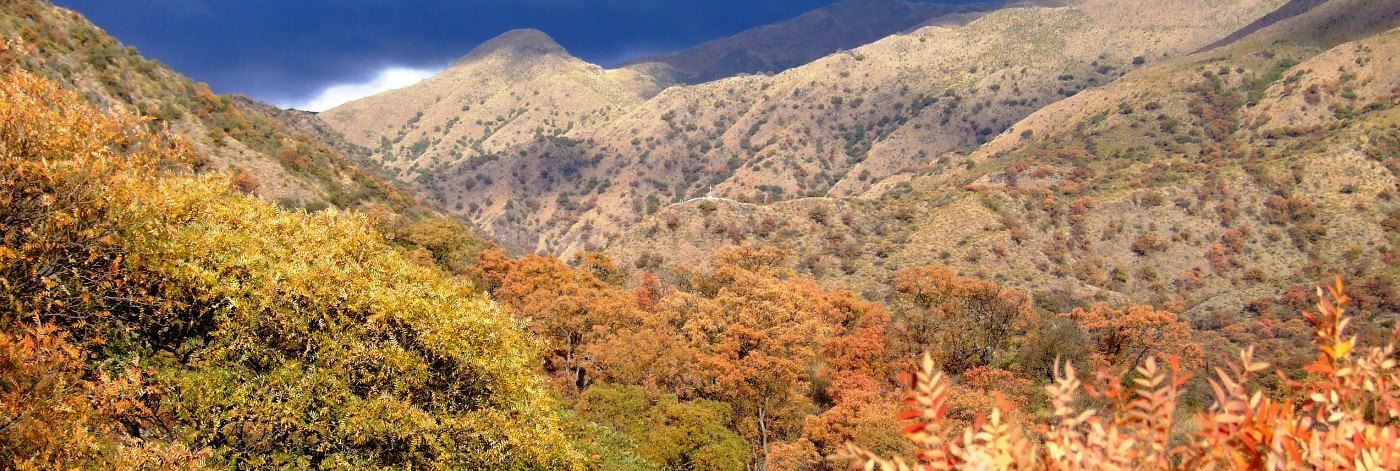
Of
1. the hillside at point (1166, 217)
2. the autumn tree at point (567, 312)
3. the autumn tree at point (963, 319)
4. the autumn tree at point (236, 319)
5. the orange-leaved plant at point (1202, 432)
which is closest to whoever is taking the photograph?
the orange-leaved plant at point (1202, 432)

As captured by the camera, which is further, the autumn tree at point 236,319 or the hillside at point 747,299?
the autumn tree at point 236,319

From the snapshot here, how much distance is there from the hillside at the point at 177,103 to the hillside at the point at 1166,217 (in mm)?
39136

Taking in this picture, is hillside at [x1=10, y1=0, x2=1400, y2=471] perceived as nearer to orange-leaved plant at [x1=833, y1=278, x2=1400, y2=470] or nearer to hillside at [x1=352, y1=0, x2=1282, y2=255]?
orange-leaved plant at [x1=833, y1=278, x2=1400, y2=470]

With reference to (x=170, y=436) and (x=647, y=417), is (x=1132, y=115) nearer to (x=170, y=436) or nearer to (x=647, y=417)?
(x=647, y=417)

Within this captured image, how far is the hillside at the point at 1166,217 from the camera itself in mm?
78688

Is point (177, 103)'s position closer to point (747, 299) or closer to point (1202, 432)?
point (747, 299)

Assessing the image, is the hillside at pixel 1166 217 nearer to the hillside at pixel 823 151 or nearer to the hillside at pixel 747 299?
the hillside at pixel 747 299

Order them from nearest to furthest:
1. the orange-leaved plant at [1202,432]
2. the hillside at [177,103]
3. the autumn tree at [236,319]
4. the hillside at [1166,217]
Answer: the orange-leaved plant at [1202,432] → the autumn tree at [236,319] → the hillside at [177,103] → the hillside at [1166,217]

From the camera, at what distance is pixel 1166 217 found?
89.0 meters

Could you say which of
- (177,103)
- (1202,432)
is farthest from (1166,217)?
(177,103)

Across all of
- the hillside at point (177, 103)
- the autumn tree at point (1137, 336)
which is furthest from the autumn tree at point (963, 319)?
the hillside at point (177, 103)

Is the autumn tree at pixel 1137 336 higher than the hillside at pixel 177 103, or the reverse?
the hillside at pixel 177 103

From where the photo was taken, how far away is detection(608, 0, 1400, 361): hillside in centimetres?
7869

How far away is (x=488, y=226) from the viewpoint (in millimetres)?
173750
